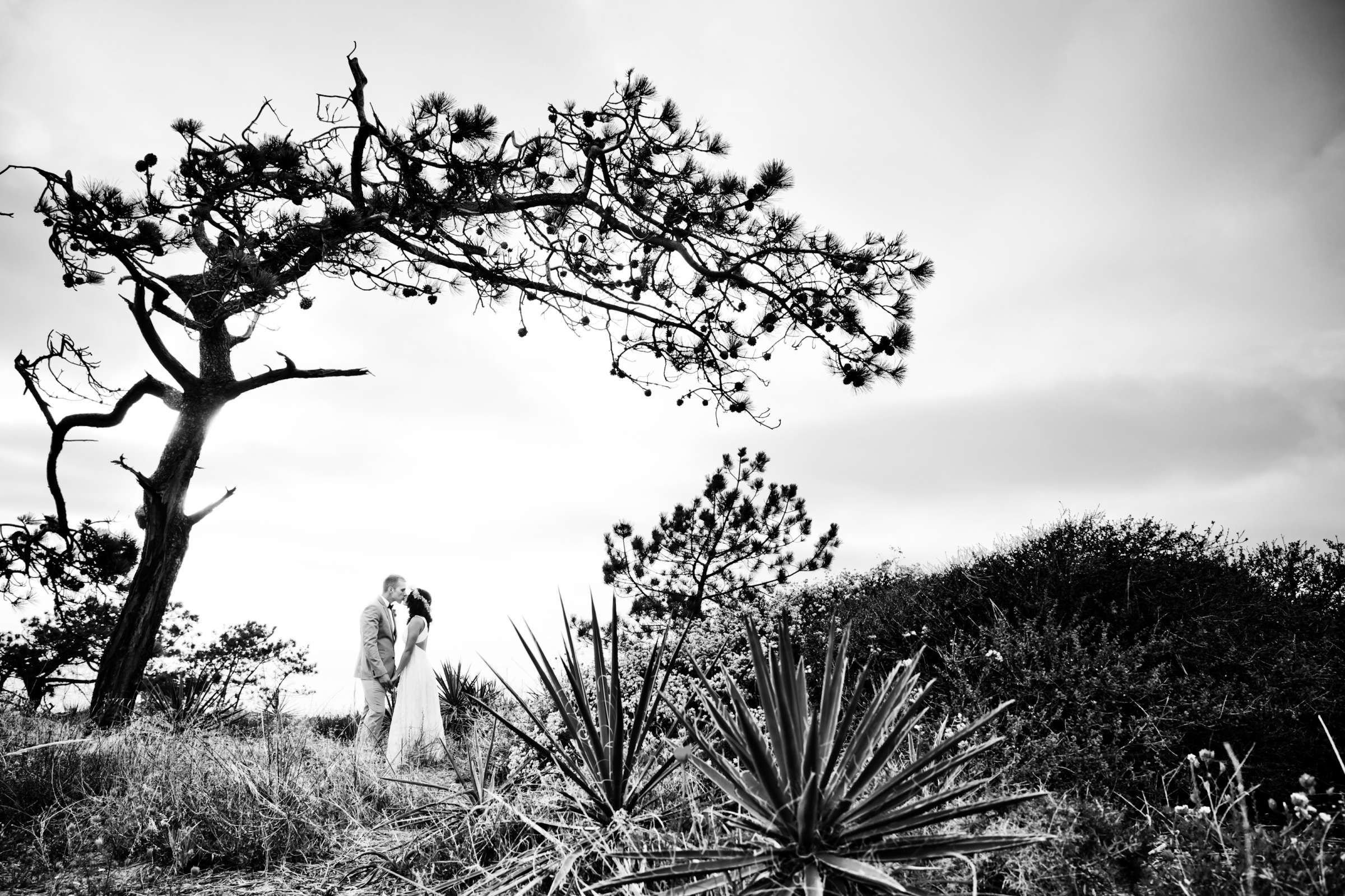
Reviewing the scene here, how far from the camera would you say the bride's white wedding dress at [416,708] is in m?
7.48

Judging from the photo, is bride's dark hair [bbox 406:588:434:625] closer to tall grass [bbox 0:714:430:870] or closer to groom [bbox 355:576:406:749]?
groom [bbox 355:576:406:749]

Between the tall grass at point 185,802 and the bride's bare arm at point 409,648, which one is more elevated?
the bride's bare arm at point 409,648

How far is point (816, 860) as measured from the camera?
2.00 metres

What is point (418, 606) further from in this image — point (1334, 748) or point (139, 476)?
point (1334, 748)

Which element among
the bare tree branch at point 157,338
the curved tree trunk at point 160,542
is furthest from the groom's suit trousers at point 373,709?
the bare tree branch at point 157,338

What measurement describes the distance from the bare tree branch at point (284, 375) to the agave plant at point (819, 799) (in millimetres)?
7463

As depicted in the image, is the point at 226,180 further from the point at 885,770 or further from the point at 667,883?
the point at 885,770

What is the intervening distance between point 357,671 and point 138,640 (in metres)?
2.23

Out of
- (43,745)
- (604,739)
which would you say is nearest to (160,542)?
(43,745)

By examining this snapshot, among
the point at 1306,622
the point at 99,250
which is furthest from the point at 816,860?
the point at 99,250

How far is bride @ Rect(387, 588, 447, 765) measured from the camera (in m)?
7.50

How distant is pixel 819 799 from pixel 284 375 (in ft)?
27.2

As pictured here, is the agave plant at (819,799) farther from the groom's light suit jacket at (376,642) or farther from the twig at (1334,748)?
the groom's light suit jacket at (376,642)

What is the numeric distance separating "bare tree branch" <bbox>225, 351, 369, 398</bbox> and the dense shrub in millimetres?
6127
